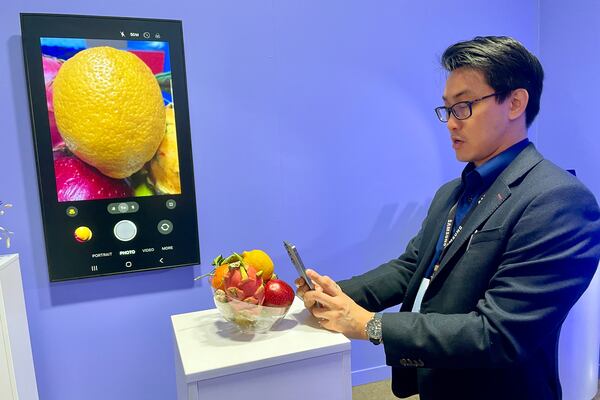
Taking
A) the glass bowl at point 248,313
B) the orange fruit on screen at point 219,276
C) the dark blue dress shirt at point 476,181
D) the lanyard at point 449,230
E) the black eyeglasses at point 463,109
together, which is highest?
the black eyeglasses at point 463,109

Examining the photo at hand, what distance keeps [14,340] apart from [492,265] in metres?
1.58

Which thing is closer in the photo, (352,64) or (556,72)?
(352,64)

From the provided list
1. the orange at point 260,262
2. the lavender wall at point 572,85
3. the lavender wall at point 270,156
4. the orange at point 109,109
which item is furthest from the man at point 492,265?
the lavender wall at point 572,85

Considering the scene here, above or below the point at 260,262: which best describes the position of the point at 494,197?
above

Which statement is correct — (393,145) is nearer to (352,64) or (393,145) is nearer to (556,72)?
(352,64)

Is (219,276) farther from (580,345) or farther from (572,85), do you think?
(572,85)

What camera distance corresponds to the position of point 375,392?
7.07ft

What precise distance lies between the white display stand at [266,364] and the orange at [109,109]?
84 centimetres

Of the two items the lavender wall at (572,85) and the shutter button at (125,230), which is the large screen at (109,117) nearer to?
the shutter button at (125,230)

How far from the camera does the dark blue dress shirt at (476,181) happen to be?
108 cm

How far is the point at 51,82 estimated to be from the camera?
61.1 inches

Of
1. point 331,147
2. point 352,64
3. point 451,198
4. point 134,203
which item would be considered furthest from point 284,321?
point 352,64

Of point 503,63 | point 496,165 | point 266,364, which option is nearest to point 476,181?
point 496,165

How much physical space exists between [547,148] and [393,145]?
1051mm
